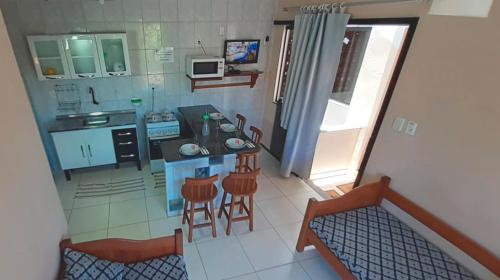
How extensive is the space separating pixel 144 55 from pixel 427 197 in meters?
3.65

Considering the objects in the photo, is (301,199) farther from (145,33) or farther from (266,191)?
(145,33)

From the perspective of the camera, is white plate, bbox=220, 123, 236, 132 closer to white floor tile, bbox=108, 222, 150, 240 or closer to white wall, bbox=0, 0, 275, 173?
white wall, bbox=0, 0, 275, 173

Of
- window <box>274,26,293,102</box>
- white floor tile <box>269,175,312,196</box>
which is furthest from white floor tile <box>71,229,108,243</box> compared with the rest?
window <box>274,26,293,102</box>

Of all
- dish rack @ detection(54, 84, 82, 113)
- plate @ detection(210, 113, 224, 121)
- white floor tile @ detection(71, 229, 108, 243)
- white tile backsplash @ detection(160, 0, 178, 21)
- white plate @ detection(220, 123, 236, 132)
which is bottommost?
white floor tile @ detection(71, 229, 108, 243)

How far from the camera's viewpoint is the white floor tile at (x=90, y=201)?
3105 millimetres

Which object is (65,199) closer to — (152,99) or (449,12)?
(152,99)

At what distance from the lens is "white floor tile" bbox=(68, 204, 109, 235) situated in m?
2.77

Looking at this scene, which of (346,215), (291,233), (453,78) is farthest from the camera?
(291,233)

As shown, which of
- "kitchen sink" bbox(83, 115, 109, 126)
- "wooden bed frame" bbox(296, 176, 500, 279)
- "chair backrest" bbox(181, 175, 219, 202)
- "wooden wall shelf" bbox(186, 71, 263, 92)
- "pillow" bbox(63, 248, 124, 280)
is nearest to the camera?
"pillow" bbox(63, 248, 124, 280)

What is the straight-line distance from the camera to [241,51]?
4.03 m

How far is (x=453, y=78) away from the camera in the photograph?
196cm

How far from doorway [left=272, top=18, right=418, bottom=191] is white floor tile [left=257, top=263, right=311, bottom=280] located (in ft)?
3.89

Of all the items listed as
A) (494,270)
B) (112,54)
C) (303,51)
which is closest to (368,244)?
(494,270)

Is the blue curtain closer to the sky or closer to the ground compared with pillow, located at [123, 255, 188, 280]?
closer to the sky
